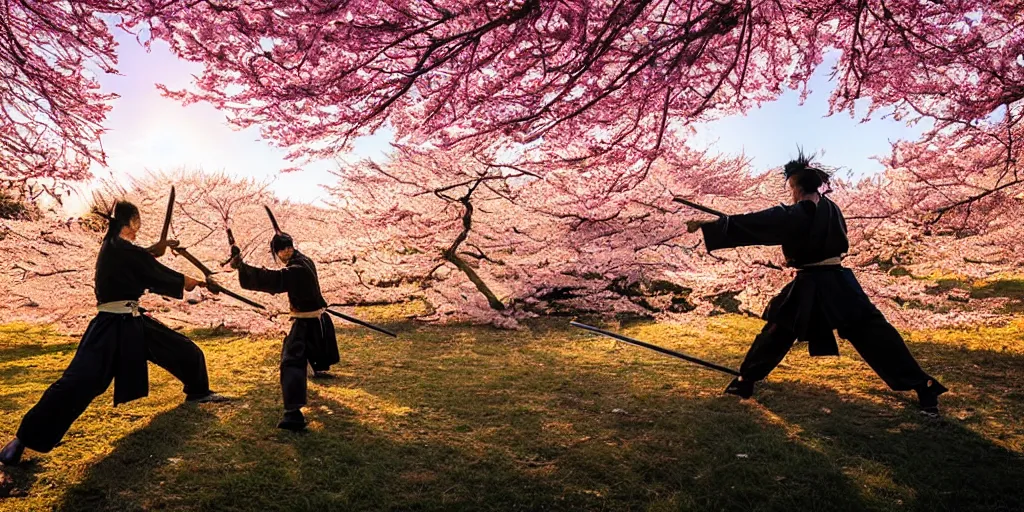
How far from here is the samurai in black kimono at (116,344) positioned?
320 cm

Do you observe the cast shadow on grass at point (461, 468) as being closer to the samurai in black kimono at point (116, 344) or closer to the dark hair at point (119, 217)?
the samurai in black kimono at point (116, 344)

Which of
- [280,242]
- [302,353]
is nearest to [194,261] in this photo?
[280,242]

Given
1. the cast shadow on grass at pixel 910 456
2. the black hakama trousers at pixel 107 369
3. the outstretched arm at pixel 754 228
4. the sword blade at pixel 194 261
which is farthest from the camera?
the sword blade at pixel 194 261

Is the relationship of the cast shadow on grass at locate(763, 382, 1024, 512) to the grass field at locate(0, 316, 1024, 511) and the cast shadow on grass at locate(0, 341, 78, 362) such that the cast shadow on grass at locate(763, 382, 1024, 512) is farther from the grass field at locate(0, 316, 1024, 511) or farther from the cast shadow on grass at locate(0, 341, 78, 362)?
the cast shadow on grass at locate(0, 341, 78, 362)

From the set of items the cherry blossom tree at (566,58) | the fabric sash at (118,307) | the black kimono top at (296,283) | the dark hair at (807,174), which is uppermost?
the cherry blossom tree at (566,58)

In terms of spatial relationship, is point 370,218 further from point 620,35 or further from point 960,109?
point 960,109

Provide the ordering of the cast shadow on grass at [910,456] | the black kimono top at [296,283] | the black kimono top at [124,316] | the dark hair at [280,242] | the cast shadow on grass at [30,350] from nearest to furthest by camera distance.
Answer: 1. the cast shadow on grass at [910,456]
2. the black kimono top at [124,316]
3. the black kimono top at [296,283]
4. the dark hair at [280,242]
5. the cast shadow on grass at [30,350]

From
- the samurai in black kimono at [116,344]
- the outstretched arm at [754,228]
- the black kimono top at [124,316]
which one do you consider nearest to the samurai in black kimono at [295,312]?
the samurai in black kimono at [116,344]

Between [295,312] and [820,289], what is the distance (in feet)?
14.1

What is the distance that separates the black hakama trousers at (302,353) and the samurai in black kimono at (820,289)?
10.8ft

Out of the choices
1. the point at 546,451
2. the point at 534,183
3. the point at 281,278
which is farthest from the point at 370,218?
the point at 546,451

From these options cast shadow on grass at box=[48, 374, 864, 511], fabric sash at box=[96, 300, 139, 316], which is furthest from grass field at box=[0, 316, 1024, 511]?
fabric sash at box=[96, 300, 139, 316]

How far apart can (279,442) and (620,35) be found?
12.8ft

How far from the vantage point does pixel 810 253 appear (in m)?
3.90
